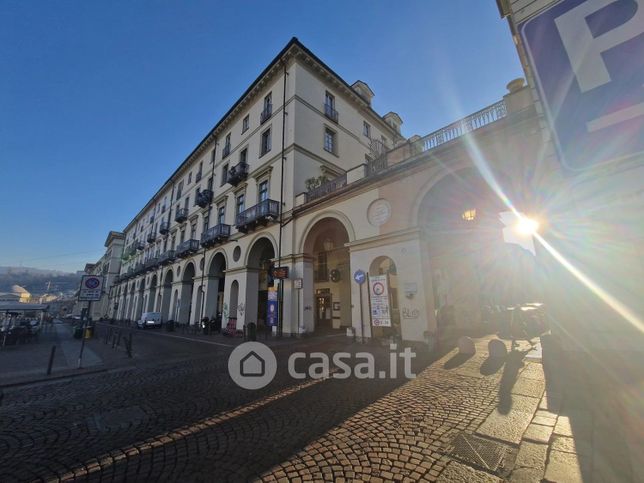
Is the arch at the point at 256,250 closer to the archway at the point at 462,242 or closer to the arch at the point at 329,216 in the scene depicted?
the arch at the point at 329,216

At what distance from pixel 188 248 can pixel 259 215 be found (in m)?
12.1

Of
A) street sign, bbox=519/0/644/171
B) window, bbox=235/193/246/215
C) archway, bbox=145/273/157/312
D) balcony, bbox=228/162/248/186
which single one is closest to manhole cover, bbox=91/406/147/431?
street sign, bbox=519/0/644/171

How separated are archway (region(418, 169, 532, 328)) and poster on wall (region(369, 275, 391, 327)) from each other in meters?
1.68

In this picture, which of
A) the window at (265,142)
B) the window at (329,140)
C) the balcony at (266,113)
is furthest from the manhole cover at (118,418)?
the balcony at (266,113)

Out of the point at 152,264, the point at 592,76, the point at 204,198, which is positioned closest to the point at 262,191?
the point at 204,198

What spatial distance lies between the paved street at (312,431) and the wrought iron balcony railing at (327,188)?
10375mm

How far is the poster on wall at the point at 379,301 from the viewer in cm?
1119

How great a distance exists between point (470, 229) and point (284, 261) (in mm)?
10935

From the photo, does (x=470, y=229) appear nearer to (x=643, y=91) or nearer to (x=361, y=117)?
(x=361, y=117)

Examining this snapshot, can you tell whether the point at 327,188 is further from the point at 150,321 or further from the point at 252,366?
the point at 150,321

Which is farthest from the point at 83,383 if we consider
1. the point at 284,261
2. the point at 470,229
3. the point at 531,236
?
the point at 470,229

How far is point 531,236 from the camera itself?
6.59 m

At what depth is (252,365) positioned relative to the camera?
920cm

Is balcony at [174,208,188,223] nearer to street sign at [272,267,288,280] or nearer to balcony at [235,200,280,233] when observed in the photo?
balcony at [235,200,280,233]
